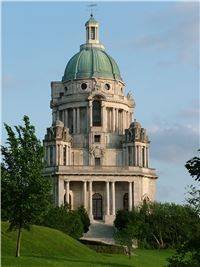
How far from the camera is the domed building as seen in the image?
110 meters

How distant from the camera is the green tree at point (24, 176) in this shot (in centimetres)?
4416

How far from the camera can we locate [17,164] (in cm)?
4450

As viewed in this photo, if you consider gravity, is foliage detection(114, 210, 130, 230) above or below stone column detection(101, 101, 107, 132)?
below

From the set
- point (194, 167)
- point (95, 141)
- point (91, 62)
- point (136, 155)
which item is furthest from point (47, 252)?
point (91, 62)

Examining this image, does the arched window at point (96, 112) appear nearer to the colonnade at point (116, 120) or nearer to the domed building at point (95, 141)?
the domed building at point (95, 141)

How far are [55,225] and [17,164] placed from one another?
122 feet

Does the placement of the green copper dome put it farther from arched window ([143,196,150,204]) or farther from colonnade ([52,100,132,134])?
arched window ([143,196,150,204])

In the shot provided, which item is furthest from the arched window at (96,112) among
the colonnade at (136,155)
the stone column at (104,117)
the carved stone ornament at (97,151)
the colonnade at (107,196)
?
the colonnade at (107,196)

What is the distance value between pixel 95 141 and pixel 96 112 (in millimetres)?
4874

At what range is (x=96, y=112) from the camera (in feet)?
390

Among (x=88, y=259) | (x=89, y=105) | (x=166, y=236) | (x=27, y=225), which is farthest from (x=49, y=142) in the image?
(x=27, y=225)

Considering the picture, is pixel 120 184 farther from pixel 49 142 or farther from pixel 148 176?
pixel 49 142

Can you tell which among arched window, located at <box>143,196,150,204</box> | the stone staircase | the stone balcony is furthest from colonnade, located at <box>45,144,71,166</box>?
arched window, located at <box>143,196,150,204</box>

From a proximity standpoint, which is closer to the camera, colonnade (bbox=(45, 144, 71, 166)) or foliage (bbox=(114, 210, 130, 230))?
foliage (bbox=(114, 210, 130, 230))
